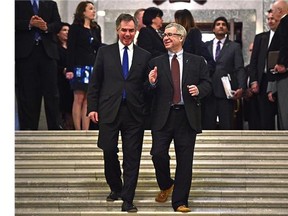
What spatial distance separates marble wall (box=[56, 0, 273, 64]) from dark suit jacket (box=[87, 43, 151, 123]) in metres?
6.40

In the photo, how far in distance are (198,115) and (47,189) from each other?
6.06 feet

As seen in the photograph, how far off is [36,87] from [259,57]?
119 inches

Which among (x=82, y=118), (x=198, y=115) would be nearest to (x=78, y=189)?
(x=198, y=115)

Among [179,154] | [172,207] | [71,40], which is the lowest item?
[172,207]

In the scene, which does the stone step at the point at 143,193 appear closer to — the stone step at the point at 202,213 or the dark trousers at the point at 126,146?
the stone step at the point at 202,213

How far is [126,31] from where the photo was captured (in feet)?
19.9

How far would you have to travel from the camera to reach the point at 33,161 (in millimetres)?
7316

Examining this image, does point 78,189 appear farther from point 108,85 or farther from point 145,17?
point 145,17

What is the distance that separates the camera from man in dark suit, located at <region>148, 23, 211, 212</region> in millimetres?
5945

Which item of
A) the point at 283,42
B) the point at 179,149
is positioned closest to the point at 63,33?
the point at 283,42

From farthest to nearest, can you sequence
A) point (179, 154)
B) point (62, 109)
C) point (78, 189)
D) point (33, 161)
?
point (62, 109) < point (33, 161) < point (78, 189) < point (179, 154)

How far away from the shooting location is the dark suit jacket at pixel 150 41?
7855mm

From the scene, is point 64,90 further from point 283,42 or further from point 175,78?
point 175,78

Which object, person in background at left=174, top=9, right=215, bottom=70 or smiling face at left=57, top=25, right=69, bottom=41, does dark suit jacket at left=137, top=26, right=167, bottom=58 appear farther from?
smiling face at left=57, top=25, right=69, bottom=41
